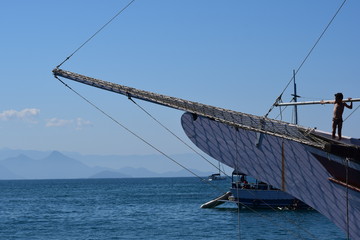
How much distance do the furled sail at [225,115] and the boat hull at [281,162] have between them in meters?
0.24

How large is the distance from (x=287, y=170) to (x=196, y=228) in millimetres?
44379

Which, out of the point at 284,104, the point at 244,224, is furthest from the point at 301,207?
the point at 284,104

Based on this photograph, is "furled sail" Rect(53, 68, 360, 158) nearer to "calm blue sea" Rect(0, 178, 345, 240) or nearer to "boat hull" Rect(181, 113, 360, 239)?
"boat hull" Rect(181, 113, 360, 239)

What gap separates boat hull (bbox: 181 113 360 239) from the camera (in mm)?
17375

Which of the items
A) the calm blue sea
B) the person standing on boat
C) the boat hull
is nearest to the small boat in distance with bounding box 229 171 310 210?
the calm blue sea

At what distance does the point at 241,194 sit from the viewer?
70625 millimetres

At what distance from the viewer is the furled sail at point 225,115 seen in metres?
17.7

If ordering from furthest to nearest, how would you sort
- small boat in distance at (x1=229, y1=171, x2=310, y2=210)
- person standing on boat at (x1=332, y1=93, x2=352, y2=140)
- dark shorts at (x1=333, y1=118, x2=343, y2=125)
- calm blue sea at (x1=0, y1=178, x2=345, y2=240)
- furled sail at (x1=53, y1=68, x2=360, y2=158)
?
small boat in distance at (x1=229, y1=171, x2=310, y2=210) < calm blue sea at (x1=0, y1=178, x2=345, y2=240) < furled sail at (x1=53, y1=68, x2=360, y2=158) < dark shorts at (x1=333, y1=118, x2=343, y2=125) < person standing on boat at (x1=332, y1=93, x2=352, y2=140)

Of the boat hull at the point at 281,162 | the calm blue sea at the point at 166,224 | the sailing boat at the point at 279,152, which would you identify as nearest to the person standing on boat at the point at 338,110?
the sailing boat at the point at 279,152

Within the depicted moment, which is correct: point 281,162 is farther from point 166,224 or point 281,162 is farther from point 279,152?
point 166,224

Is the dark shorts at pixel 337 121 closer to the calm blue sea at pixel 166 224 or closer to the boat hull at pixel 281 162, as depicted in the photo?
the boat hull at pixel 281 162

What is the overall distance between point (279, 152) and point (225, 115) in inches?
67.2

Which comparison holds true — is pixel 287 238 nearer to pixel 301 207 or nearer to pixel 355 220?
pixel 301 207

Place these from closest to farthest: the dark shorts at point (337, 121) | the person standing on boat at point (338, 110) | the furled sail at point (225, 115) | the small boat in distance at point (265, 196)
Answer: the person standing on boat at point (338, 110) < the dark shorts at point (337, 121) < the furled sail at point (225, 115) < the small boat in distance at point (265, 196)
